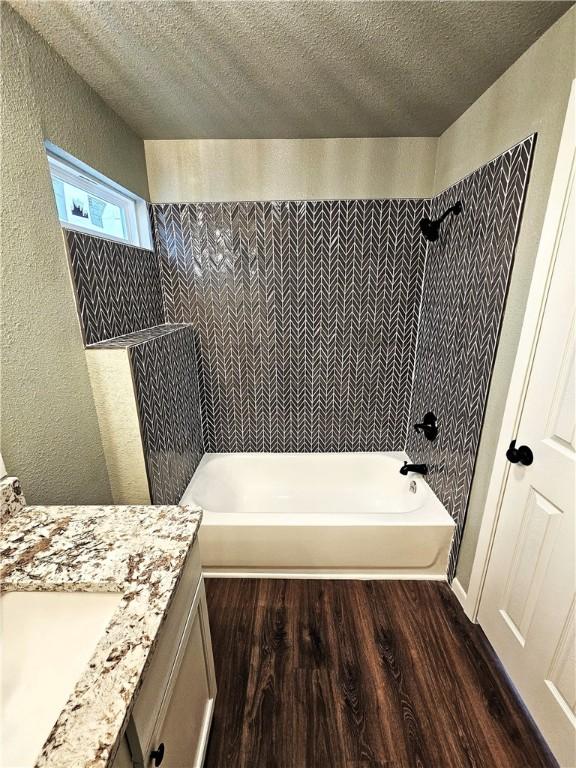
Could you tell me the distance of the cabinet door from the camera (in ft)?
2.45

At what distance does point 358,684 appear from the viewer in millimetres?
1307

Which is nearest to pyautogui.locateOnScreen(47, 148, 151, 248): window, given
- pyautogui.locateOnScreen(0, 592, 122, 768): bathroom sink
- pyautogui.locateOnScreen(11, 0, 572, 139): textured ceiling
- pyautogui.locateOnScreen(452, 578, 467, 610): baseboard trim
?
pyautogui.locateOnScreen(11, 0, 572, 139): textured ceiling

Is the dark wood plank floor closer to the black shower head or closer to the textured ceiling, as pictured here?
the black shower head

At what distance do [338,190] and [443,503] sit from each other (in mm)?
1952

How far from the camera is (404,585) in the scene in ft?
5.72

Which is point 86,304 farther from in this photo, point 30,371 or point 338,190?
point 338,190

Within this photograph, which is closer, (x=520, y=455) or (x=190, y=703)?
(x=190, y=703)

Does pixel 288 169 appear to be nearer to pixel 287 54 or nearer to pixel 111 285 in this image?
pixel 287 54

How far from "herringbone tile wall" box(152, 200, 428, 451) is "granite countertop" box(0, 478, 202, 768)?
4.74 feet

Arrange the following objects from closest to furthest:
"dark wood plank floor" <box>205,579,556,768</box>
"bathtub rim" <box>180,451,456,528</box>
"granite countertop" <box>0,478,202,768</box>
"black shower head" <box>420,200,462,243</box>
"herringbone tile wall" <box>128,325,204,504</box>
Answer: "granite countertop" <box>0,478,202,768</box> < "dark wood plank floor" <box>205,579,556,768</box> < "herringbone tile wall" <box>128,325,204,504</box> < "bathtub rim" <box>180,451,456,528</box> < "black shower head" <box>420,200,462,243</box>

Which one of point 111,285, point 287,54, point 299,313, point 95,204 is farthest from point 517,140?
point 95,204

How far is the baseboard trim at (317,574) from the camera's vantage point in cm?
178

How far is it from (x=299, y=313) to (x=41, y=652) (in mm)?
1934

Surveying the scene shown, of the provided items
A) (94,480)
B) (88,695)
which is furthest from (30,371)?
(88,695)
